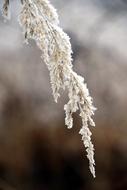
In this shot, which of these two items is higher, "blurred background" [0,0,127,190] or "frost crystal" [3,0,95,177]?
"blurred background" [0,0,127,190]

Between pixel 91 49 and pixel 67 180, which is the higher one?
pixel 91 49

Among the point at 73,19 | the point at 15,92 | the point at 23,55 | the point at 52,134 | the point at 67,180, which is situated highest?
the point at 73,19

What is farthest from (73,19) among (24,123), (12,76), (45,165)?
(45,165)

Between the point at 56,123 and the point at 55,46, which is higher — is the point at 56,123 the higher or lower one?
the higher one

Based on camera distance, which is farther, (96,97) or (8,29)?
(8,29)

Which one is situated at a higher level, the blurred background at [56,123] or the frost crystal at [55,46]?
the blurred background at [56,123]

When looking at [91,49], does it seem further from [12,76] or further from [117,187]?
[117,187]

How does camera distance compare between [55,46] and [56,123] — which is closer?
[55,46]

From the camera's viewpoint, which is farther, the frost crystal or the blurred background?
the blurred background
